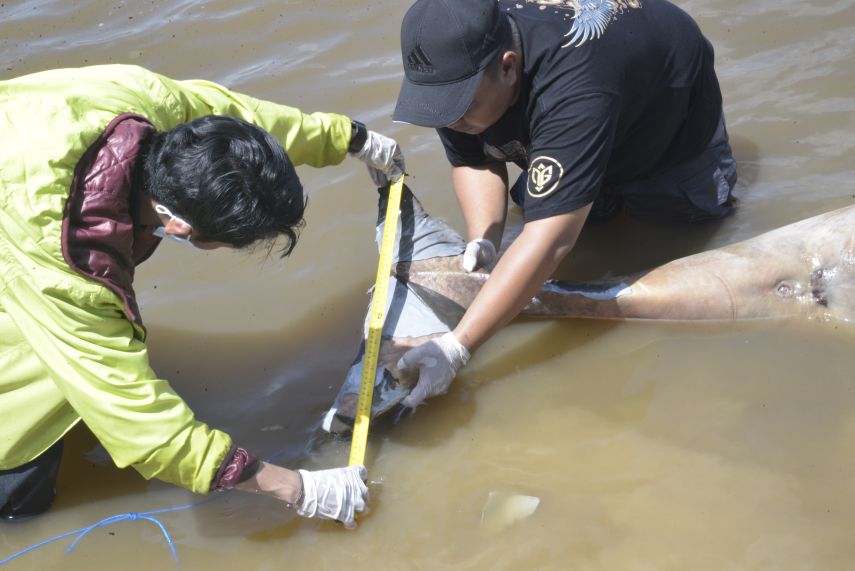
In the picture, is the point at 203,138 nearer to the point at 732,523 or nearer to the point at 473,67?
the point at 473,67

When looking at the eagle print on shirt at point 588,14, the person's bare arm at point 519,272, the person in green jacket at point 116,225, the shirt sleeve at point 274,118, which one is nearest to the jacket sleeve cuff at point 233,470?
the person in green jacket at point 116,225

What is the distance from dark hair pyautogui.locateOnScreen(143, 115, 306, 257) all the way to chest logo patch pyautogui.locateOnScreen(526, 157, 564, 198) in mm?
878

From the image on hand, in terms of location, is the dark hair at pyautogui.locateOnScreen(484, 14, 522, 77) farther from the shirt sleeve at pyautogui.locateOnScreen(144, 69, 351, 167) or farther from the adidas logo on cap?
the shirt sleeve at pyautogui.locateOnScreen(144, 69, 351, 167)

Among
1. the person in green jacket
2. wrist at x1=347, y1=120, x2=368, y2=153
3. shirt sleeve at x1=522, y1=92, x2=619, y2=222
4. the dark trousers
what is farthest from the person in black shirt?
the dark trousers

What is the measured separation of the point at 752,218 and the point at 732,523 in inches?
67.3

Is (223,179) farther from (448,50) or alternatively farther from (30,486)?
(30,486)

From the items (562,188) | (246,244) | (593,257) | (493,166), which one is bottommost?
(593,257)

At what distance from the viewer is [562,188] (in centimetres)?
268

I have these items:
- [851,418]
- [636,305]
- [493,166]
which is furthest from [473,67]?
[851,418]

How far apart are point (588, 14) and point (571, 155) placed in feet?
1.78

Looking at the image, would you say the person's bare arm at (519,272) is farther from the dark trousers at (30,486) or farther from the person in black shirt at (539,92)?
the dark trousers at (30,486)

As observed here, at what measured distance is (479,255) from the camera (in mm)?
3238

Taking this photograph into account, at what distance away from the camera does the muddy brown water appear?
2422 millimetres

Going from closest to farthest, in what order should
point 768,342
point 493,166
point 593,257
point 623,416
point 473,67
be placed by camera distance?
point 473,67
point 623,416
point 768,342
point 493,166
point 593,257
